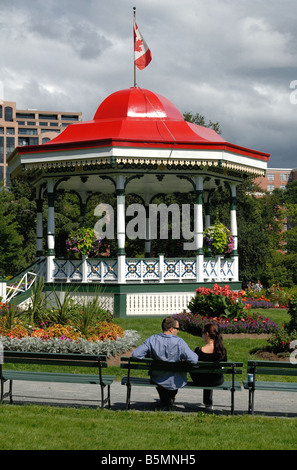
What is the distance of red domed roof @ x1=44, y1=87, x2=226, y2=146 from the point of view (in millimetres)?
20578

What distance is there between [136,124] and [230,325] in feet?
26.2

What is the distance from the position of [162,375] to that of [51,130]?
18850 cm

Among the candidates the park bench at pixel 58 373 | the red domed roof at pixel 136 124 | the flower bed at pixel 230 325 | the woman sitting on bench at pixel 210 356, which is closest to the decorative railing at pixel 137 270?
the flower bed at pixel 230 325

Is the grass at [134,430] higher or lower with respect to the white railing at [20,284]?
lower

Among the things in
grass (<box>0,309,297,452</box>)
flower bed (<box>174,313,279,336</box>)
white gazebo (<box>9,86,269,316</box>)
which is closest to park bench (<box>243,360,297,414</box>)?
grass (<box>0,309,297,452</box>)

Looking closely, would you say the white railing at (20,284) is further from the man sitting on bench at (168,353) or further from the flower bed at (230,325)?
the man sitting on bench at (168,353)

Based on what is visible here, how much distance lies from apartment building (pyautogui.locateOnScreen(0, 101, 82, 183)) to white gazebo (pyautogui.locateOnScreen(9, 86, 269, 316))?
14008 centimetres

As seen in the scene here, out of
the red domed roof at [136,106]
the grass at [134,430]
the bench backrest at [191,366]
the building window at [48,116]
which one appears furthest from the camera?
the building window at [48,116]

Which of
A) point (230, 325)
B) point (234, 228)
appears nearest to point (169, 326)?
point (230, 325)

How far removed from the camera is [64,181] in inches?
920

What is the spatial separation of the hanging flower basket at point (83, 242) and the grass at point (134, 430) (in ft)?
37.9

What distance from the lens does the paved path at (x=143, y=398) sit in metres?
9.52
